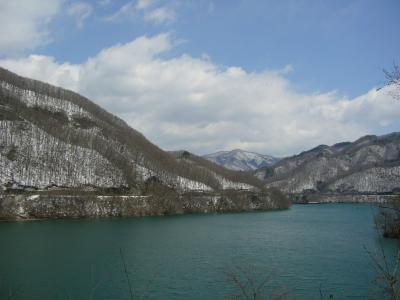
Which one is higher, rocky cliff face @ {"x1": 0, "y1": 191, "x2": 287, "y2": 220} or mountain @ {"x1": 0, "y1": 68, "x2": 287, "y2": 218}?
mountain @ {"x1": 0, "y1": 68, "x2": 287, "y2": 218}

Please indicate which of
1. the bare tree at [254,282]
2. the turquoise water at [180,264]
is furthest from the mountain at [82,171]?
the bare tree at [254,282]

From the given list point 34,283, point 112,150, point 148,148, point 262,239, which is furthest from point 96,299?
point 148,148

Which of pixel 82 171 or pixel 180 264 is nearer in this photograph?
pixel 180 264

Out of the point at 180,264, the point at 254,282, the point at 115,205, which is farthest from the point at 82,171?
the point at 254,282

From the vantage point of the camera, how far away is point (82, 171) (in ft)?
388

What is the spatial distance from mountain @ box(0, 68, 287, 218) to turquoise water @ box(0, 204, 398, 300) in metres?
41.5

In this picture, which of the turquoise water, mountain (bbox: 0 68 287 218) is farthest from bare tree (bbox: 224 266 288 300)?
mountain (bbox: 0 68 287 218)

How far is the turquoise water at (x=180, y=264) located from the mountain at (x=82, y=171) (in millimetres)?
41481

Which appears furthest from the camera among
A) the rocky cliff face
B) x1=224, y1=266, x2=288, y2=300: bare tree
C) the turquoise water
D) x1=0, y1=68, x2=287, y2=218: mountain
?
x1=0, y1=68, x2=287, y2=218: mountain

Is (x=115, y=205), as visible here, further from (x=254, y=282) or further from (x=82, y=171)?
(x=254, y=282)

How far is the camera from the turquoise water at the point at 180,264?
28422mm

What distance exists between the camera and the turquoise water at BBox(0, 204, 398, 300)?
→ 28.4 m

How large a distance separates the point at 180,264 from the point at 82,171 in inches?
3393

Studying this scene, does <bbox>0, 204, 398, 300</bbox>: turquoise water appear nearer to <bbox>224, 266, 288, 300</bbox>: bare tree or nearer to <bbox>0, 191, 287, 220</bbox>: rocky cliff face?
<bbox>224, 266, 288, 300</bbox>: bare tree
